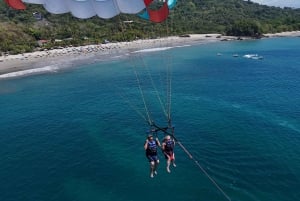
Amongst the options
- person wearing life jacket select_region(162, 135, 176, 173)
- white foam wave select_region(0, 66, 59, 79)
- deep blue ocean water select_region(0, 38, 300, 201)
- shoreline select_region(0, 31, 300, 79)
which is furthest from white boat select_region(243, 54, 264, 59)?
person wearing life jacket select_region(162, 135, 176, 173)

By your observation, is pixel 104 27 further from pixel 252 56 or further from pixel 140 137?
pixel 140 137

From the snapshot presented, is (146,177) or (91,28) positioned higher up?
(91,28)

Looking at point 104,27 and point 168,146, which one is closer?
point 168,146

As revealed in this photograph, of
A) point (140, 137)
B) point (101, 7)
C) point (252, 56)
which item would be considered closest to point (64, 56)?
point (252, 56)

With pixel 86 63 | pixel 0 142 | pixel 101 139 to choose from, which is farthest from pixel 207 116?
pixel 86 63

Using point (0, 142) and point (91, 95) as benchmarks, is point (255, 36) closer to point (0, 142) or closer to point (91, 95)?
point (91, 95)

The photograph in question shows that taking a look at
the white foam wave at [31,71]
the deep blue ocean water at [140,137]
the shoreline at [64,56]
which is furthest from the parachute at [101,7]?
the white foam wave at [31,71]
